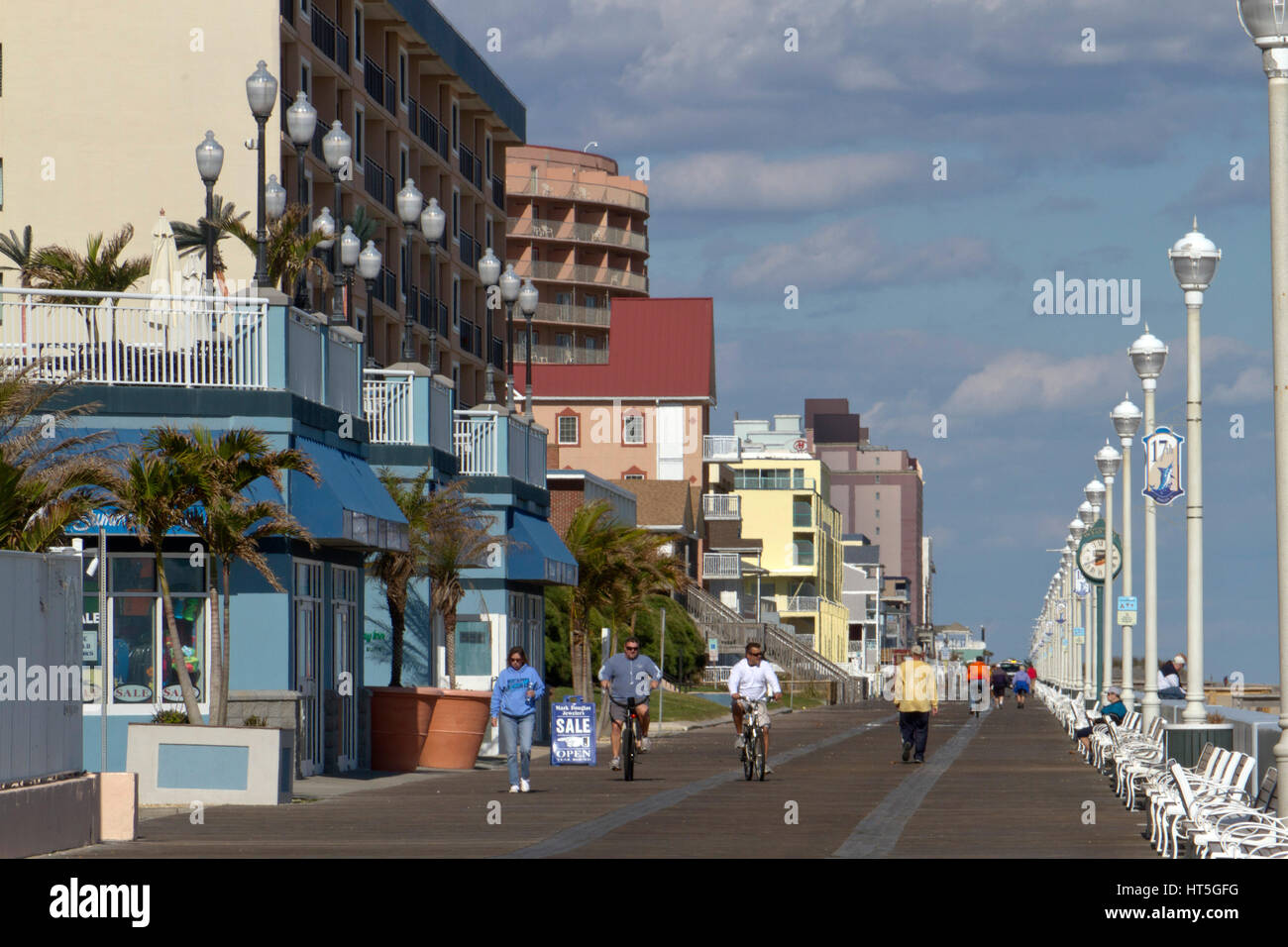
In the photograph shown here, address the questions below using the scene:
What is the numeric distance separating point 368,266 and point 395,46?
30.3 m

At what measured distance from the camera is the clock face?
43.8 m

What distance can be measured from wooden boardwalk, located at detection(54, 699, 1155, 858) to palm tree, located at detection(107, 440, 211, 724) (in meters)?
3.34

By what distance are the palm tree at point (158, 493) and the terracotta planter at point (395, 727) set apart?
679 cm

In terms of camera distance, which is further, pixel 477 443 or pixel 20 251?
pixel 20 251

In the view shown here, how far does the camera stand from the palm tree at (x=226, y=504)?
23.8m

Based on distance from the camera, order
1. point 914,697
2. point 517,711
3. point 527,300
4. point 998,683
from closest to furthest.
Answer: point 517,711 → point 914,697 → point 527,300 → point 998,683

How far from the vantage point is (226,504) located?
2394 cm

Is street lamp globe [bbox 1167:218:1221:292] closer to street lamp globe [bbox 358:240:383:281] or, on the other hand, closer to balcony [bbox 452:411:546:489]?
street lamp globe [bbox 358:240:383:281]

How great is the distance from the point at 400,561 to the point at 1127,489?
1184cm

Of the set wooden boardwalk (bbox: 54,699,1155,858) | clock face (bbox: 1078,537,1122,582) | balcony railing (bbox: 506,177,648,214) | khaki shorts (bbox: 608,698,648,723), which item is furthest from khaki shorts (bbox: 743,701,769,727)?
balcony railing (bbox: 506,177,648,214)

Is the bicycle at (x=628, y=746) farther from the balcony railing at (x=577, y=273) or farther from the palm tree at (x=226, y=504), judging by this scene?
the balcony railing at (x=577, y=273)

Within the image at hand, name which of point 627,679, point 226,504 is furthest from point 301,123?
point 627,679

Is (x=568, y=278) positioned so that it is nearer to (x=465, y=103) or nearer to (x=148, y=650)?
(x=465, y=103)

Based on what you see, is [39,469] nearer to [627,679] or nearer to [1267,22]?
[627,679]
